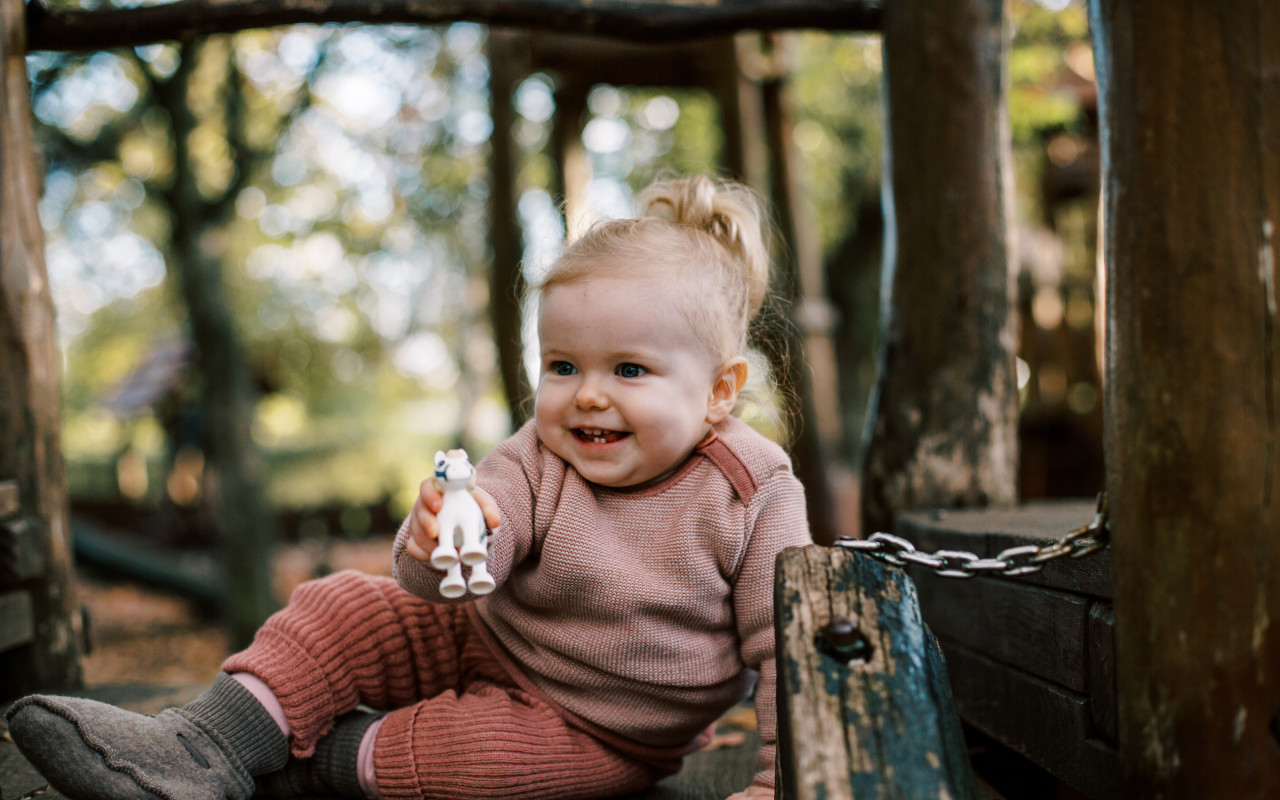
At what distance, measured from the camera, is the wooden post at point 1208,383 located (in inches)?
42.1

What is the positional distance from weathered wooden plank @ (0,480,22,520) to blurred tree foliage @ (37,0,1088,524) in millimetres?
1586

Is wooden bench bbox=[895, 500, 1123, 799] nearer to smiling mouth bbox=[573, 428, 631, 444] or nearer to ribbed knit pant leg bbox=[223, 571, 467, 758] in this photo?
smiling mouth bbox=[573, 428, 631, 444]

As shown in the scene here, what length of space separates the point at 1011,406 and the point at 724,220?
1197mm

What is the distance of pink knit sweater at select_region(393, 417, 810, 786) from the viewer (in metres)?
1.64

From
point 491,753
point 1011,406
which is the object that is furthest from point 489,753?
point 1011,406

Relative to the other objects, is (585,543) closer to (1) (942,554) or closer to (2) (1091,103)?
(1) (942,554)

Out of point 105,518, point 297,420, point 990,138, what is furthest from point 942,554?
point 297,420

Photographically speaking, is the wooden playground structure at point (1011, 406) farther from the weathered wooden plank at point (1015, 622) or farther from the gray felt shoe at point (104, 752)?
the gray felt shoe at point (104, 752)

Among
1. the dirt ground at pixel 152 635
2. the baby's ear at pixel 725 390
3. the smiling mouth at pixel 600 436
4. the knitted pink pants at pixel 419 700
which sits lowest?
the dirt ground at pixel 152 635

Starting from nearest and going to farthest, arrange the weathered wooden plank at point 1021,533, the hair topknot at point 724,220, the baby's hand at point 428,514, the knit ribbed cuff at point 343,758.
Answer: the baby's hand at point 428,514
the weathered wooden plank at point 1021,533
the knit ribbed cuff at point 343,758
the hair topknot at point 724,220

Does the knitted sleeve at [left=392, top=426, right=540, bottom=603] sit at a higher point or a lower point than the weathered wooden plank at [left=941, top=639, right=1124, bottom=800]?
higher

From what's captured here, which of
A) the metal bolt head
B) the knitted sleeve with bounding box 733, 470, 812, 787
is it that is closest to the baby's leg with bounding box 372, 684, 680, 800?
the knitted sleeve with bounding box 733, 470, 812, 787

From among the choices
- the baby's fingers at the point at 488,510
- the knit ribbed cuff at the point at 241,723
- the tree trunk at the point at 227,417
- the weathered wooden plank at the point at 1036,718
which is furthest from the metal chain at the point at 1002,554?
the tree trunk at the point at 227,417

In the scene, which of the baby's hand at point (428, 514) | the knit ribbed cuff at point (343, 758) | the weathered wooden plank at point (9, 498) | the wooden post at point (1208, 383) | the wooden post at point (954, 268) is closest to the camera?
the wooden post at point (1208, 383)
